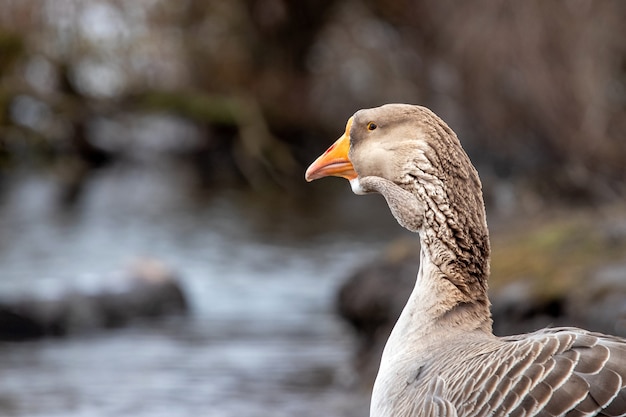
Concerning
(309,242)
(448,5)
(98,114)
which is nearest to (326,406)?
(309,242)

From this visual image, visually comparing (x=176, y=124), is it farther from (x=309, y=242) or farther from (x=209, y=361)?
(x=209, y=361)

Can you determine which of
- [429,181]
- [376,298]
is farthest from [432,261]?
[376,298]

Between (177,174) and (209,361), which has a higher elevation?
(177,174)

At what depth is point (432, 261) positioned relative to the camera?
4.86 meters

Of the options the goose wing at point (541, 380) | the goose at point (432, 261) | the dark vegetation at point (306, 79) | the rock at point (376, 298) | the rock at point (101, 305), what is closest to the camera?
the goose wing at point (541, 380)

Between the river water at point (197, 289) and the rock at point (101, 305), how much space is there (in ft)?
0.71

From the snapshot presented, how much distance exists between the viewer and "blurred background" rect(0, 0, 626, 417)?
1030cm

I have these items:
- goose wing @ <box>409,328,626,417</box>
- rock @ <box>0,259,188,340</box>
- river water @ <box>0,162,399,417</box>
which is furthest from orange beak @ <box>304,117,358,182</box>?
rock @ <box>0,259,188,340</box>

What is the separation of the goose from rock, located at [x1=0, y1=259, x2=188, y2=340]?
825 cm

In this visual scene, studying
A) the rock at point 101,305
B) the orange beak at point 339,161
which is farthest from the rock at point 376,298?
the orange beak at point 339,161

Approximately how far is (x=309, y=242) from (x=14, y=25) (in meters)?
10.8

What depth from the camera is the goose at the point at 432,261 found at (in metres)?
4.37

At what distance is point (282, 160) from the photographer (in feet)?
90.0

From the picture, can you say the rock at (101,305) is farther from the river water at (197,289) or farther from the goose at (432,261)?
the goose at (432,261)
